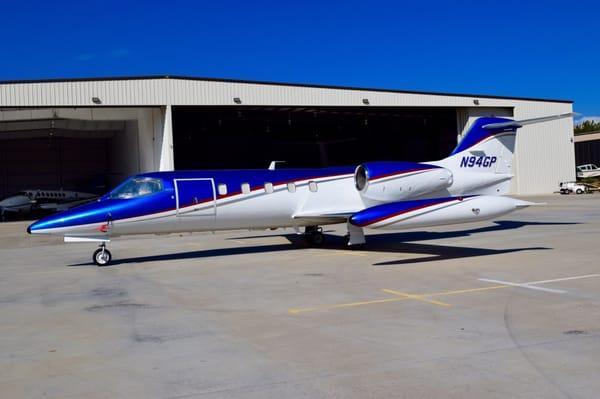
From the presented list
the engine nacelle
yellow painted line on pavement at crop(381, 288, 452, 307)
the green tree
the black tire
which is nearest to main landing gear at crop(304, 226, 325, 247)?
the black tire

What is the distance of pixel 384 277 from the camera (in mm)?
11109

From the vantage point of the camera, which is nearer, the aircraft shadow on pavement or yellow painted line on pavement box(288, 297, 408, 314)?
yellow painted line on pavement box(288, 297, 408, 314)

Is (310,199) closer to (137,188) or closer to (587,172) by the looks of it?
(137,188)

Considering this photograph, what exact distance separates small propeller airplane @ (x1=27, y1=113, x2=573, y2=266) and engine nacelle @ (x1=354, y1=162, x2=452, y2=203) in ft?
0.09

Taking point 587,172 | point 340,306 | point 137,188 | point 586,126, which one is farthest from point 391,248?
point 586,126

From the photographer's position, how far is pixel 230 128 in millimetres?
46000

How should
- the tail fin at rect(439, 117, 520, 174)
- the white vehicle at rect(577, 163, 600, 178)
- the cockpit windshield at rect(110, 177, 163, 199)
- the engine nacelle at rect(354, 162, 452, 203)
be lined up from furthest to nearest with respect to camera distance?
the white vehicle at rect(577, 163, 600, 178)
the tail fin at rect(439, 117, 520, 174)
the engine nacelle at rect(354, 162, 452, 203)
the cockpit windshield at rect(110, 177, 163, 199)

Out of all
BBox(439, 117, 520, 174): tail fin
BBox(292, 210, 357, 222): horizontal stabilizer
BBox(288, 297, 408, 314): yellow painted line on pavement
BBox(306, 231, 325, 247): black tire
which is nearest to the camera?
BBox(288, 297, 408, 314): yellow painted line on pavement

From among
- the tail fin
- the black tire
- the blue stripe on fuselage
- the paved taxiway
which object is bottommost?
the paved taxiway

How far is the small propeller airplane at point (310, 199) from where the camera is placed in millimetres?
13742

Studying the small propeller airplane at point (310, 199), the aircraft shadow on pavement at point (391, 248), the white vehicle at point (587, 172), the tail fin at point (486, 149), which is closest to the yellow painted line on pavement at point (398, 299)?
the aircraft shadow on pavement at point (391, 248)

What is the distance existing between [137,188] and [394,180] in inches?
273

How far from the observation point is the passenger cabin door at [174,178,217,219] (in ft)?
46.8

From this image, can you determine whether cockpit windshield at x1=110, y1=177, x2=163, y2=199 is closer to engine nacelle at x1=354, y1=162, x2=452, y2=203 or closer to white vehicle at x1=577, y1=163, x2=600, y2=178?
engine nacelle at x1=354, y1=162, x2=452, y2=203
